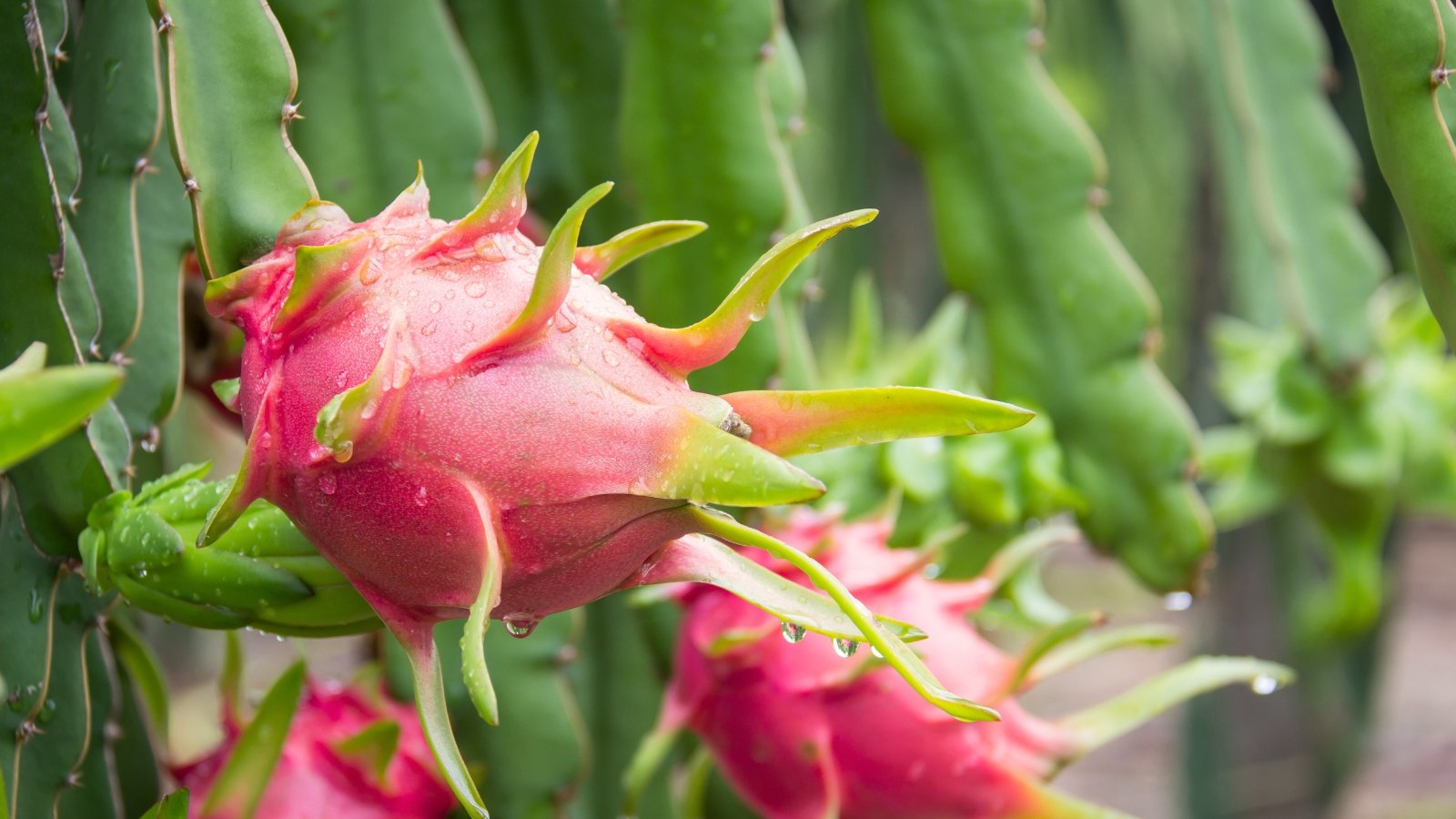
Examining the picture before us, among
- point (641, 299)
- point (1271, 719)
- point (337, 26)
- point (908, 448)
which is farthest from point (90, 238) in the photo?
point (1271, 719)

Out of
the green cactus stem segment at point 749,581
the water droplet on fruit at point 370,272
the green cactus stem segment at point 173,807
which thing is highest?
the water droplet on fruit at point 370,272

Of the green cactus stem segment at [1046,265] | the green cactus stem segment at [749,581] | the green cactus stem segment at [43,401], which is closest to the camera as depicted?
the green cactus stem segment at [43,401]

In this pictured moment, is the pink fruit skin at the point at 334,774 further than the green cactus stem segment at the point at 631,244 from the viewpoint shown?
Yes

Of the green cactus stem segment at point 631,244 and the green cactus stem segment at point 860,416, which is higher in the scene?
the green cactus stem segment at point 631,244

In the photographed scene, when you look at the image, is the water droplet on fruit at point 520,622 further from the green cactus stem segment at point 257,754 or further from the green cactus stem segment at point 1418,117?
the green cactus stem segment at point 1418,117

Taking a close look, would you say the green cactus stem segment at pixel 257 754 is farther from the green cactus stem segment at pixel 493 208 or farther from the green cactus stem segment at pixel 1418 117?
the green cactus stem segment at pixel 1418 117

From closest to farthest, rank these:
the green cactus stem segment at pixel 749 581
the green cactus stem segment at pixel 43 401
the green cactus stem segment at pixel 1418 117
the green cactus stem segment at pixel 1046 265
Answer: the green cactus stem segment at pixel 43 401 < the green cactus stem segment at pixel 749 581 < the green cactus stem segment at pixel 1418 117 < the green cactus stem segment at pixel 1046 265

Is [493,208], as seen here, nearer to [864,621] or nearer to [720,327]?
[720,327]

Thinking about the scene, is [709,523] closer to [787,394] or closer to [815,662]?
[787,394]

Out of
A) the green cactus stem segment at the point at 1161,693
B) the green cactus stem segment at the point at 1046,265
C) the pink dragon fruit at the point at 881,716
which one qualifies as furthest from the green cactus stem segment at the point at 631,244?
the green cactus stem segment at the point at 1046,265
